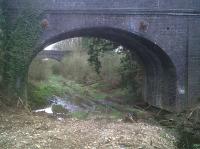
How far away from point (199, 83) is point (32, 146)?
34.9 feet

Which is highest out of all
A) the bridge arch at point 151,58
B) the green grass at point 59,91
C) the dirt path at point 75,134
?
the bridge arch at point 151,58

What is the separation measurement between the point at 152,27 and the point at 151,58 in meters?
3.21

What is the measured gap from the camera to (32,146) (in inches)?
503

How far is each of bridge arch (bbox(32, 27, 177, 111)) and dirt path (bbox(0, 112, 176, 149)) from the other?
4.12m

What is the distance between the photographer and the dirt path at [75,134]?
13211 millimetres

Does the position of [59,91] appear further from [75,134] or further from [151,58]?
→ [75,134]

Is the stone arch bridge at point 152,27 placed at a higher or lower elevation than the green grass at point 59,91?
higher

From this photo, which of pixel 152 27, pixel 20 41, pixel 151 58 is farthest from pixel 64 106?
pixel 152 27

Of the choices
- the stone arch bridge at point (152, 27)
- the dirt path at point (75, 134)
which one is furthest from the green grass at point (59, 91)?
the dirt path at point (75, 134)

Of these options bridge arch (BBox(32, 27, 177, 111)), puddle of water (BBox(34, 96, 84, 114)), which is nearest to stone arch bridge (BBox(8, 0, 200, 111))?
bridge arch (BBox(32, 27, 177, 111))

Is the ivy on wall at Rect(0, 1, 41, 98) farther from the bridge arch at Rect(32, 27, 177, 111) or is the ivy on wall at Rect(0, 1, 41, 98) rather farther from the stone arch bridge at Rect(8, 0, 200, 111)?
the bridge arch at Rect(32, 27, 177, 111)

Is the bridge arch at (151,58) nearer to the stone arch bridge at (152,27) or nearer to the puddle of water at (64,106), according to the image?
the stone arch bridge at (152,27)

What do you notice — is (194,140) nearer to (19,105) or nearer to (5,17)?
(19,105)

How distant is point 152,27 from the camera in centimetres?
2034
